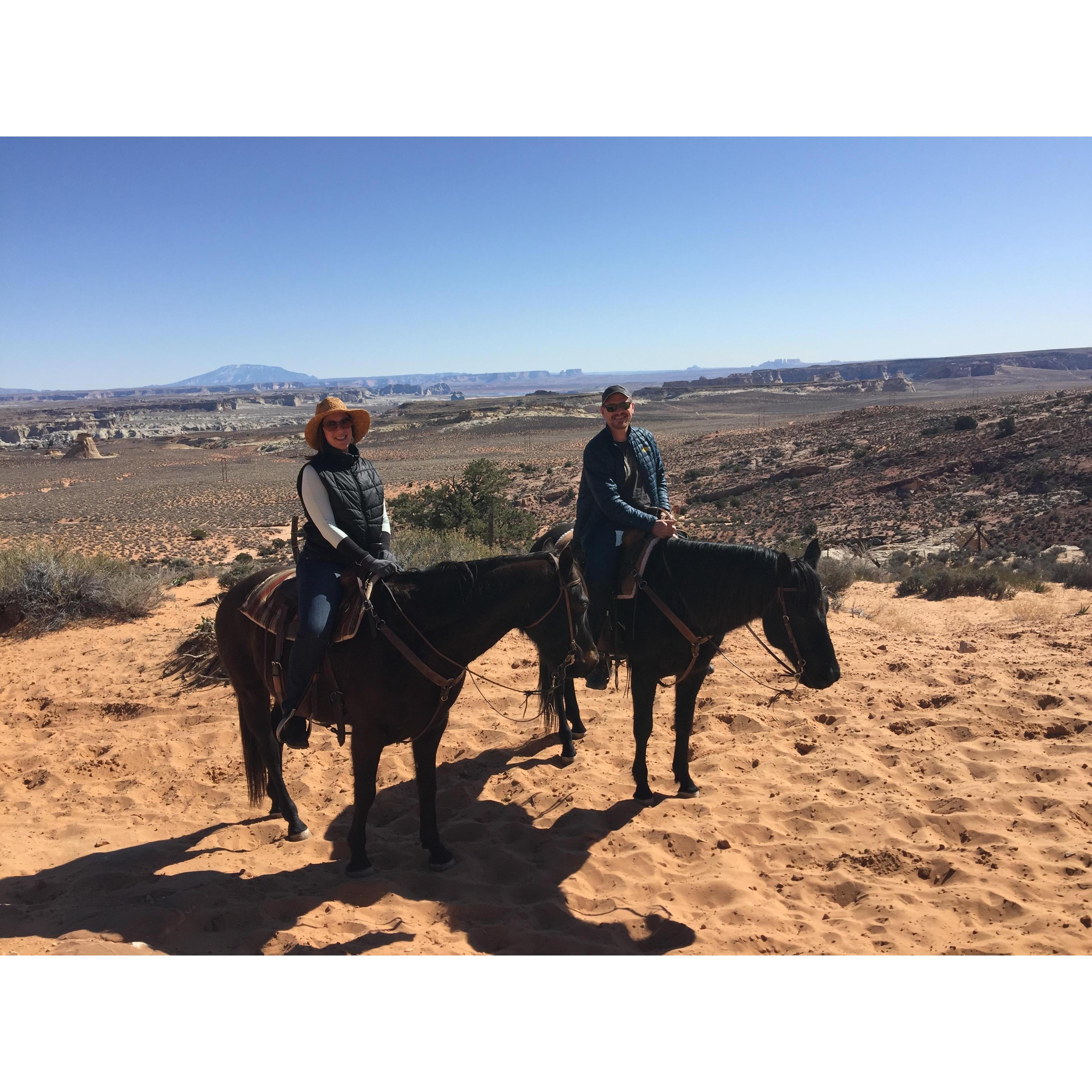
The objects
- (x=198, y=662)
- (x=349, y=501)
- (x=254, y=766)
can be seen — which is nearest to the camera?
(x=349, y=501)

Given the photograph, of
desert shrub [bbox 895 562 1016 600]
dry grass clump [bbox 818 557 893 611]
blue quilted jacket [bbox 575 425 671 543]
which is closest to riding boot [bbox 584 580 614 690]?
blue quilted jacket [bbox 575 425 671 543]

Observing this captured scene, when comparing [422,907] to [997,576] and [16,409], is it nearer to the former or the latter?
[997,576]

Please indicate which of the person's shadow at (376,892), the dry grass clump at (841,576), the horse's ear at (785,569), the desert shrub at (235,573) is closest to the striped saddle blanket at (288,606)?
the person's shadow at (376,892)

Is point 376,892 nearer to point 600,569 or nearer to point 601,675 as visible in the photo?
point 601,675

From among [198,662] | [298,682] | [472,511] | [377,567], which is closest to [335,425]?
→ [377,567]

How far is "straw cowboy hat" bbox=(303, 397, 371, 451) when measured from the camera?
4.09 m

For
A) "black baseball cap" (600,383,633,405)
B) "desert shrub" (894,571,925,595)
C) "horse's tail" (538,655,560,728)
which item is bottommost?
"desert shrub" (894,571,925,595)

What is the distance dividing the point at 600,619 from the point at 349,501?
6.38ft

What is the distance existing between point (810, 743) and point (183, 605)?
8915 mm

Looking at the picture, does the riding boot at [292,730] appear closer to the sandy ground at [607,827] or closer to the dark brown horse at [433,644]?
the dark brown horse at [433,644]

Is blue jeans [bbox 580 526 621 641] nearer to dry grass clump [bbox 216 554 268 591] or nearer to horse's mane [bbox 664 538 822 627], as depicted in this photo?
horse's mane [bbox 664 538 822 627]

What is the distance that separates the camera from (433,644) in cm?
401

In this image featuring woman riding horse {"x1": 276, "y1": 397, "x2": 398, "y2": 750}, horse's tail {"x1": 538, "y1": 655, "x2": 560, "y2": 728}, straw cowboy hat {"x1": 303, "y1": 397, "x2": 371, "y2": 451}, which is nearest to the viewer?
woman riding horse {"x1": 276, "y1": 397, "x2": 398, "y2": 750}

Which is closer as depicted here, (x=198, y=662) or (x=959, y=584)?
(x=198, y=662)
